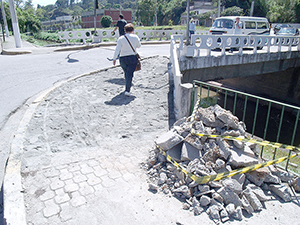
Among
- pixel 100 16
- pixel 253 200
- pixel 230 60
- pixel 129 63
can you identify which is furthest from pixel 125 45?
pixel 100 16

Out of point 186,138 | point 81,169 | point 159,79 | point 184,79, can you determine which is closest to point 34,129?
point 81,169

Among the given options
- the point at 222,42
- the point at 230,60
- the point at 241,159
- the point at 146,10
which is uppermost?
the point at 146,10

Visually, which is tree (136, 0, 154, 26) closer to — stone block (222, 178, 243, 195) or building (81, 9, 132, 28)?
building (81, 9, 132, 28)

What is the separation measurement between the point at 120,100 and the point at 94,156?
103 inches

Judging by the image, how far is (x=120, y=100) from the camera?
643cm

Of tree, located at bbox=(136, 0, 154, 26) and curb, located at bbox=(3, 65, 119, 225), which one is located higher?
tree, located at bbox=(136, 0, 154, 26)

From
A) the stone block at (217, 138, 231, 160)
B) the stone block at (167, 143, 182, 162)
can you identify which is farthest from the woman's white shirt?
the stone block at (217, 138, 231, 160)

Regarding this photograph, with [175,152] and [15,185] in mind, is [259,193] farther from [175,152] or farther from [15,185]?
[15,185]

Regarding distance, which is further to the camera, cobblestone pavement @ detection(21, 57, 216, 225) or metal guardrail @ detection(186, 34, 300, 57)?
metal guardrail @ detection(186, 34, 300, 57)

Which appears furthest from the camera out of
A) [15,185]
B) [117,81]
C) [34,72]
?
[34,72]

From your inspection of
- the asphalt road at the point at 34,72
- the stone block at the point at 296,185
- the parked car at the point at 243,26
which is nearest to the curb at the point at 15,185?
the asphalt road at the point at 34,72

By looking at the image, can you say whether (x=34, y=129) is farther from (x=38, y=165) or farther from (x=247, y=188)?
(x=247, y=188)

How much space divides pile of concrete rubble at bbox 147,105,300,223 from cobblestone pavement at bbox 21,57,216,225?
0.25 meters

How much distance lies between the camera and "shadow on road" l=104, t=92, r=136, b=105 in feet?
20.5
